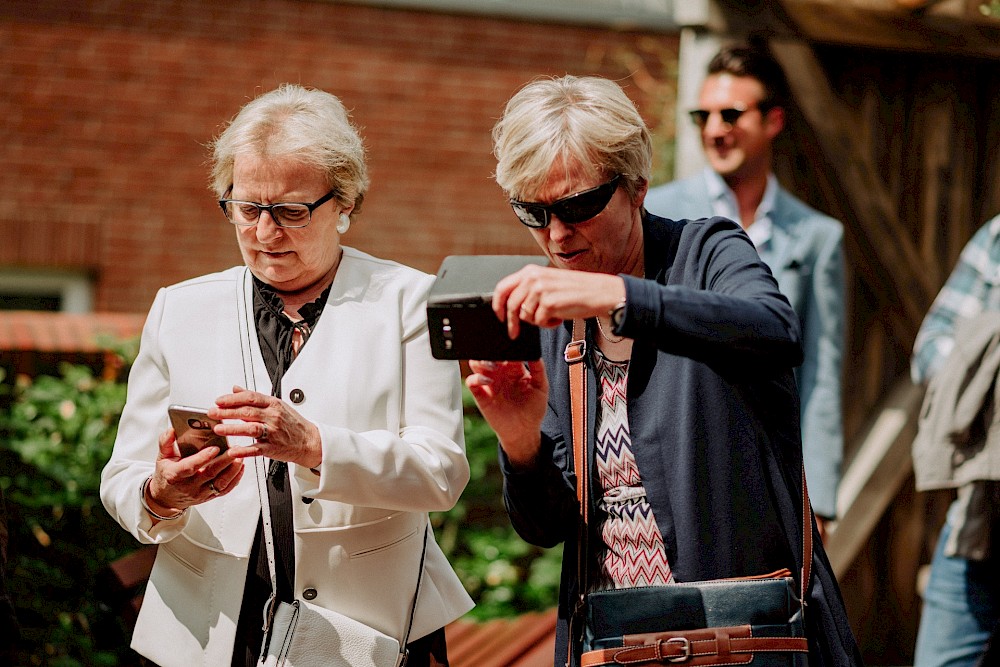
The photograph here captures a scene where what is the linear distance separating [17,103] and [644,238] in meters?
5.89

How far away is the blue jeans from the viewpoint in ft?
12.4

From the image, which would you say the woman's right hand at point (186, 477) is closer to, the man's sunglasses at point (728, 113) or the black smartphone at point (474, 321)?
the black smartphone at point (474, 321)

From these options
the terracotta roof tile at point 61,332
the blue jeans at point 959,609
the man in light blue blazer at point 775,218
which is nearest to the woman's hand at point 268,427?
the man in light blue blazer at point 775,218

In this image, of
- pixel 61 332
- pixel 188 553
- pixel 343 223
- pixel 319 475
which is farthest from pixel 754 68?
pixel 61 332

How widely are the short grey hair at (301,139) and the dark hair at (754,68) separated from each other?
7.01 ft

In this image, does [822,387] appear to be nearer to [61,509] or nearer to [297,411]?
[297,411]

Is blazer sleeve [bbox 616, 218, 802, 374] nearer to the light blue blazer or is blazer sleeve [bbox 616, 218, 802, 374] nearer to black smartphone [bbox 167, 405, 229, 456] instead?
black smartphone [bbox 167, 405, 229, 456]

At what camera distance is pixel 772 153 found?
5324 mm

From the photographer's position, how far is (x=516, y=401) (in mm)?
2412

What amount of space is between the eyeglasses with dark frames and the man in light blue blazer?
1.85 metres

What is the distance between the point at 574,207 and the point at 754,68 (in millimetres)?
2343

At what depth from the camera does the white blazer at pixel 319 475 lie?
2.48 m

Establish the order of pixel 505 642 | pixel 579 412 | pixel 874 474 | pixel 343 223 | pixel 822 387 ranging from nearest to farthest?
pixel 579 412 < pixel 343 223 < pixel 822 387 < pixel 505 642 < pixel 874 474

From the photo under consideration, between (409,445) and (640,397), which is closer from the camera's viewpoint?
(640,397)
